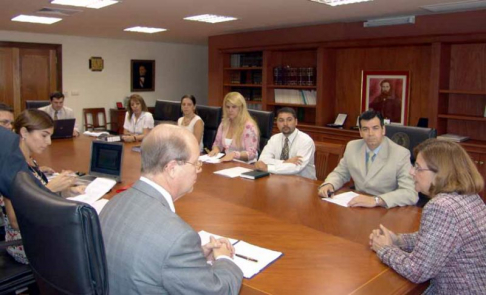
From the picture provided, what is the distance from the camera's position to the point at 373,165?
115 inches

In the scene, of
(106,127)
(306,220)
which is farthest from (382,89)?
(106,127)

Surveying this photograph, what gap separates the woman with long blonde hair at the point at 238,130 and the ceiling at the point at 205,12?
1250 millimetres

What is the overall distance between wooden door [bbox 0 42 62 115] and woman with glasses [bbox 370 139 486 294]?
8.23m

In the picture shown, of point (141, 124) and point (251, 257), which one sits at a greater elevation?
point (141, 124)

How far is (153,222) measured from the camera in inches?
49.7

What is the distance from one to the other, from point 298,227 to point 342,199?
0.59 meters

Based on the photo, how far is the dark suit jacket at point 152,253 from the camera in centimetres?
121

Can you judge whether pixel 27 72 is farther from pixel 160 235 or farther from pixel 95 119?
pixel 160 235

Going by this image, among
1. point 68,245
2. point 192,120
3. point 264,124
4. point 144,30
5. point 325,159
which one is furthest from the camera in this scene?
point 144,30

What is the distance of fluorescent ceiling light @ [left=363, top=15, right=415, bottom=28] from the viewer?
5586 mm

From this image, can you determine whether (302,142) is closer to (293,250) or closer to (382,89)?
(293,250)

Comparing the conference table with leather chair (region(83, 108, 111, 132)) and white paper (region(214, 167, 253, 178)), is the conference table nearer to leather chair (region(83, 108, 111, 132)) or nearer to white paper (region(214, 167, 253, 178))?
white paper (region(214, 167, 253, 178))

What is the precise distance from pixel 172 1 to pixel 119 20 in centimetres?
193

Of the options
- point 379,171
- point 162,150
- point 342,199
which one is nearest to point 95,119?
point 379,171
